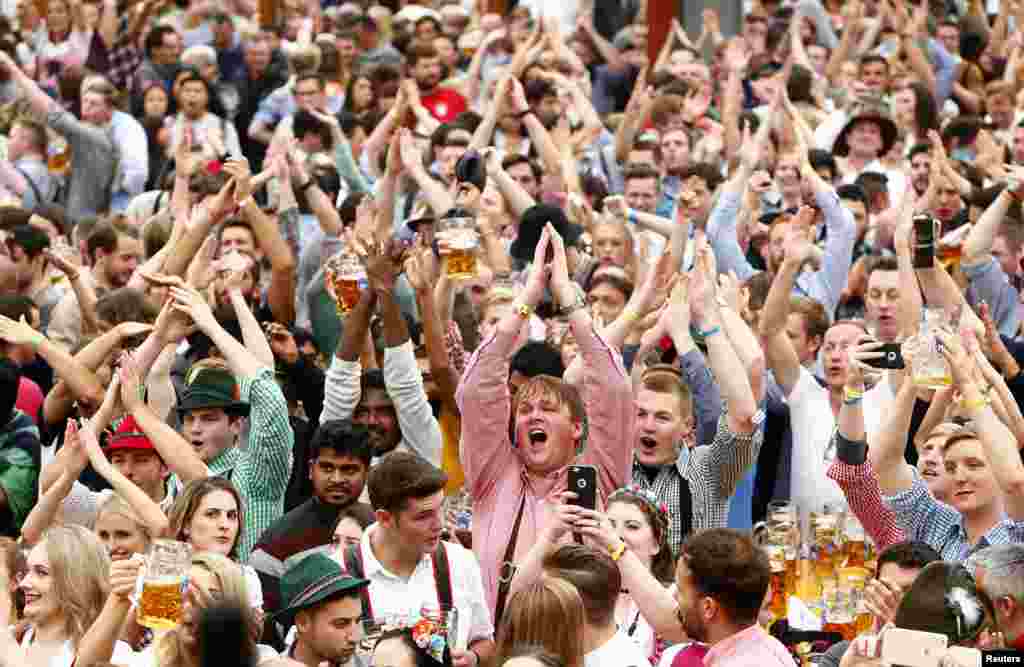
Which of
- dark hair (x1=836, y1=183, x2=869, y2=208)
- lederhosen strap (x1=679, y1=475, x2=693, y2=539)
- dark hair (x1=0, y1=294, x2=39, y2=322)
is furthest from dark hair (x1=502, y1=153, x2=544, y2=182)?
lederhosen strap (x1=679, y1=475, x2=693, y2=539)

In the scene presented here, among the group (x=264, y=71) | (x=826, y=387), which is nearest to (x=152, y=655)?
(x=826, y=387)

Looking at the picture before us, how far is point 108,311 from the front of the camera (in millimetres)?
8539

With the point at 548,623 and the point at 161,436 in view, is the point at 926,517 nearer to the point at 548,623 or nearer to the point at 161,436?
the point at 548,623

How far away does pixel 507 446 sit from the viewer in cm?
662

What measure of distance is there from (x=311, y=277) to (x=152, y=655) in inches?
202

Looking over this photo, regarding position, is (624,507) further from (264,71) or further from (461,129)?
(264,71)

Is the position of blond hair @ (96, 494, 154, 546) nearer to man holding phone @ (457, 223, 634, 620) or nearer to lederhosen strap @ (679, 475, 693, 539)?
man holding phone @ (457, 223, 634, 620)

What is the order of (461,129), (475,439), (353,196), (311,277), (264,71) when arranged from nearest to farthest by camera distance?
1. (475,439)
2. (311,277)
3. (353,196)
4. (461,129)
5. (264,71)

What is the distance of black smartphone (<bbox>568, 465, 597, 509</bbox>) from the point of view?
5.91 meters

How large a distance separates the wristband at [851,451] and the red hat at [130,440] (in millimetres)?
2269

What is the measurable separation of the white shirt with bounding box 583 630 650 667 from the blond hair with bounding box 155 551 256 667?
87 centimetres

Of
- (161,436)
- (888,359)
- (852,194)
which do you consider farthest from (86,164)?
(888,359)

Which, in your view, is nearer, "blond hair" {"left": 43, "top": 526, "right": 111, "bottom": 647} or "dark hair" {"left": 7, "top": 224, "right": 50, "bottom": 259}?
"blond hair" {"left": 43, "top": 526, "right": 111, "bottom": 647}

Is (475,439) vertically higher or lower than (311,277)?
higher
